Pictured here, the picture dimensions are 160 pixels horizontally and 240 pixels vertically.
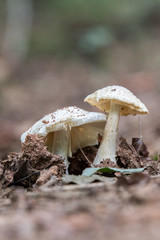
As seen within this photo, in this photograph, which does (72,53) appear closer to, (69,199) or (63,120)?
(63,120)

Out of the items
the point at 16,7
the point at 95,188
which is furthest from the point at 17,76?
the point at 95,188

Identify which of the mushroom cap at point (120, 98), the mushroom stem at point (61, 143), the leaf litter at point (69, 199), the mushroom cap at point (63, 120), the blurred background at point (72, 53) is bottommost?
the leaf litter at point (69, 199)

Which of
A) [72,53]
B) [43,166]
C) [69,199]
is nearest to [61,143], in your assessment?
[43,166]

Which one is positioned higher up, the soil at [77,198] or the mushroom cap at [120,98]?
the mushroom cap at [120,98]

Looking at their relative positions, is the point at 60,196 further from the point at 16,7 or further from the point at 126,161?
the point at 16,7

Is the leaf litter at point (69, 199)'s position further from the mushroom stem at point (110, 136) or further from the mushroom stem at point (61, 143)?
the mushroom stem at point (61, 143)

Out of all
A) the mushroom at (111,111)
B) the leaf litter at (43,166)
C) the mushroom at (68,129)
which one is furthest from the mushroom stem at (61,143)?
the mushroom at (111,111)
